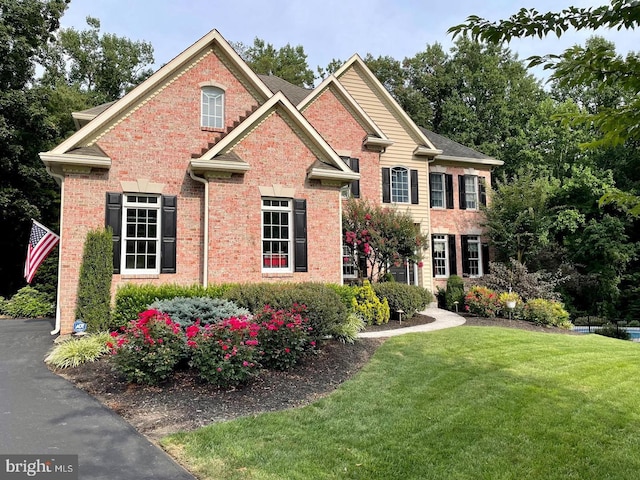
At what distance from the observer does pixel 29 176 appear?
22328mm

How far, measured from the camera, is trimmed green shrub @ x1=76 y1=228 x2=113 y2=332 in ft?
35.9

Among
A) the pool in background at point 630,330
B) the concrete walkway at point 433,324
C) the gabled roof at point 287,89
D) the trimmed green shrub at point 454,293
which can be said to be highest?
the gabled roof at point 287,89

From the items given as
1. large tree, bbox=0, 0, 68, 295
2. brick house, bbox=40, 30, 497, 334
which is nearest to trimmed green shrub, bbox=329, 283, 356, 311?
brick house, bbox=40, 30, 497, 334

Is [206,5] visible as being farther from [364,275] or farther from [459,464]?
[364,275]

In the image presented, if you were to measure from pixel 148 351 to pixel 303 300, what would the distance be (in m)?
3.72

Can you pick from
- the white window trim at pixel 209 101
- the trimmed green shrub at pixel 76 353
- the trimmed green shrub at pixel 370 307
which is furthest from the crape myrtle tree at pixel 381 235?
the trimmed green shrub at pixel 76 353

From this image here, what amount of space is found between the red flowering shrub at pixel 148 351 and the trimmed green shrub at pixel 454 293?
496 inches

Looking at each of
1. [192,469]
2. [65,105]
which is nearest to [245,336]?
[192,469]

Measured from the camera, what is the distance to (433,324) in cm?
1377

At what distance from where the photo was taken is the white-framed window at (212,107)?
13.4m

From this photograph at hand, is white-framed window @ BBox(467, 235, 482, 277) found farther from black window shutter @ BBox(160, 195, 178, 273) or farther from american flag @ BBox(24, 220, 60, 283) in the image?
american flag @ BBox(24, 220, 60, 283)

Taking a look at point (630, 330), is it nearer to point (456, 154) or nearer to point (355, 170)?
point (456, 154)

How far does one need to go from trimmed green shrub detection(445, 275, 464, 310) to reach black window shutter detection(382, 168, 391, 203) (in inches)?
172

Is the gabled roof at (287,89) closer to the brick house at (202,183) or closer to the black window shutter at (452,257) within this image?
the brick house at (202,183)
